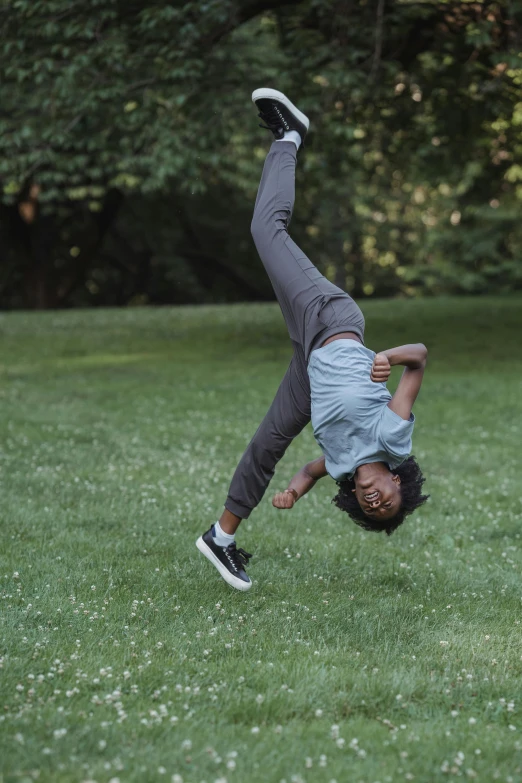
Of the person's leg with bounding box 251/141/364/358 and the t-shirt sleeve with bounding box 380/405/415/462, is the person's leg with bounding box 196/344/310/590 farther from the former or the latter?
the t-shirt sleeve with bounding box 380/405/415/462

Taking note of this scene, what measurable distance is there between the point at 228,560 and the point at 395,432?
1702 millimetres

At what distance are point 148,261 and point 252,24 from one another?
75.9 feet

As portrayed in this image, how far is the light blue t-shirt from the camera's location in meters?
5.58

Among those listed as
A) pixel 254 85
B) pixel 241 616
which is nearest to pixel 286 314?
pixel 241 616

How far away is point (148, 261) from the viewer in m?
45.8

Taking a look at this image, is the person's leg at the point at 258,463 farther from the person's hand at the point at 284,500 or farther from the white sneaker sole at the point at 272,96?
the white sneaker sole at the point at 272,96

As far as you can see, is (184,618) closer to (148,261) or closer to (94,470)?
(94,470)

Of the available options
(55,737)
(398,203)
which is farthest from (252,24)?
(398,203)

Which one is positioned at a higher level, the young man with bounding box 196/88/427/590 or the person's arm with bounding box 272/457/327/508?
the young man with bounding box 196/88/427/590

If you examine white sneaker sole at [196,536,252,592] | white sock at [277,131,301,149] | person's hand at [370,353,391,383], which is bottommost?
white sneaker sole at [196,536,252,592]

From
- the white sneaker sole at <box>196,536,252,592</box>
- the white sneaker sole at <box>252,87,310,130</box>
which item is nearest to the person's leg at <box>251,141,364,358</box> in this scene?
the white sneaker sole at <box>252,87,310,130</box>

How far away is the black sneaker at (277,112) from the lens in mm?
6742

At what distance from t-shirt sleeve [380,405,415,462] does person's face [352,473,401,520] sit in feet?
0.69

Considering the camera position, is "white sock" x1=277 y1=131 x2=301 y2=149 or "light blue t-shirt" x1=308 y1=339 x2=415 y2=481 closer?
"light blue t-shirt" x1=308 y1=339 x2=415 y2=481
